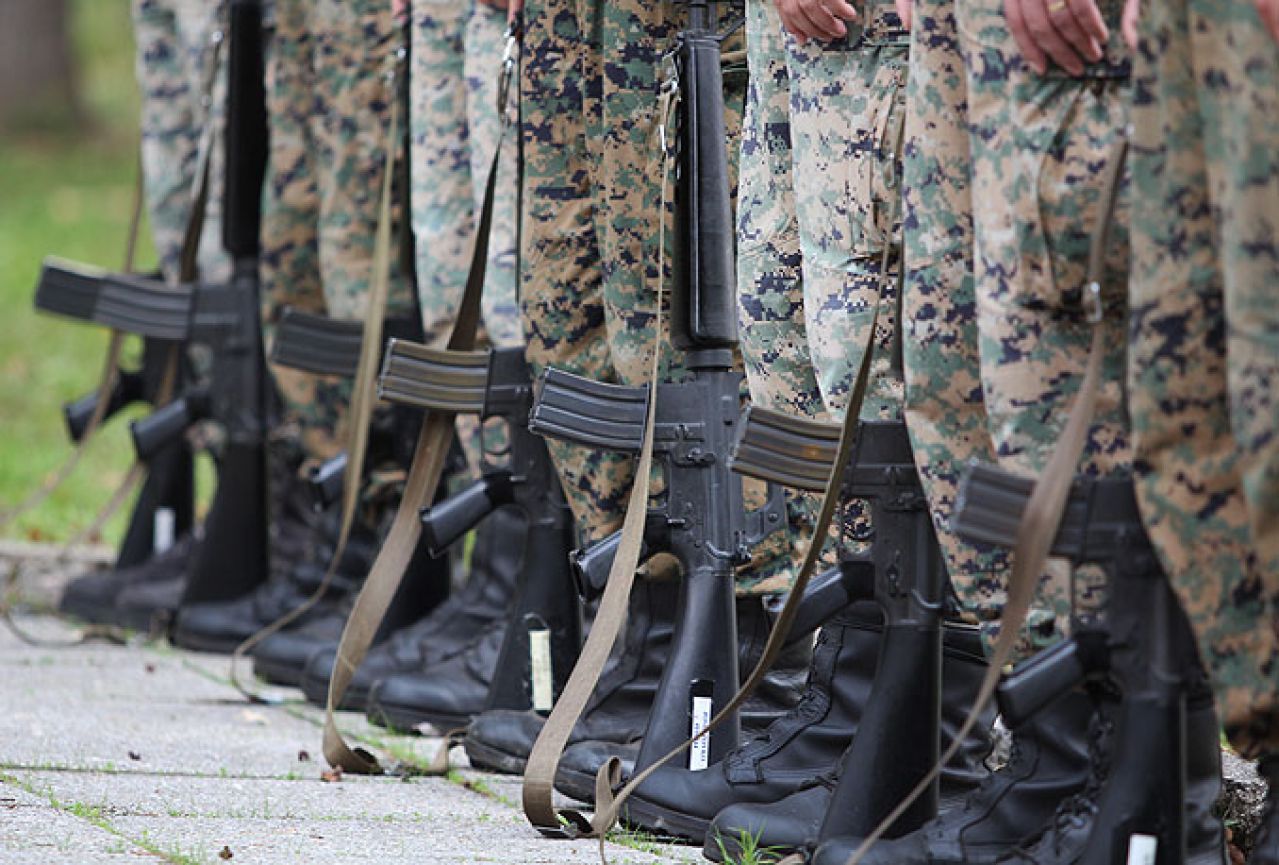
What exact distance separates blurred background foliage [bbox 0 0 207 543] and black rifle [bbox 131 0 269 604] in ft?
6.27

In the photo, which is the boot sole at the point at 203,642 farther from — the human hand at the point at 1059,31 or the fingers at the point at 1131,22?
the fingers at the point at 1131,22

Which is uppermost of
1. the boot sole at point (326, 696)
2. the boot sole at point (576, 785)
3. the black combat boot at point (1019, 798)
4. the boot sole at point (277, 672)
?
the black combat boot at point (1019, 798)

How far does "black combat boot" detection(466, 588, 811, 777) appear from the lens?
3834 mm

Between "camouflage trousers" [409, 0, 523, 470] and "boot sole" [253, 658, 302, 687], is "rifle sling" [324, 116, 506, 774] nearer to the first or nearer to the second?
"camouflage trousers" [409, 0, 523, 470]

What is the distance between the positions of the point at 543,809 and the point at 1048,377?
1.09m

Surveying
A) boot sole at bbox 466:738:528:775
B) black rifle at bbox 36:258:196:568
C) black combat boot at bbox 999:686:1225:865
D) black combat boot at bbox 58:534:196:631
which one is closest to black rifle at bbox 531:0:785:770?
boot sole at bbox 466:738:528:775

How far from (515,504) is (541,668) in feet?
1.25

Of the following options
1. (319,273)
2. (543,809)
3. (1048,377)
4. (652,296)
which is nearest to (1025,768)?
(1048,377)

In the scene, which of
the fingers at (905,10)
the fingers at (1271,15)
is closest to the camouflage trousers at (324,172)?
the fingers at (905,10)

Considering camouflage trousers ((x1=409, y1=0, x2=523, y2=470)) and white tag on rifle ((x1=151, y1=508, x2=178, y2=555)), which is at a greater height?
camouflage trousers ((x1=409, y1=0, x2=523, y2=470))

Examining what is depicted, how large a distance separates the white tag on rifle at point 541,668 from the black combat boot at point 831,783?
0.89m

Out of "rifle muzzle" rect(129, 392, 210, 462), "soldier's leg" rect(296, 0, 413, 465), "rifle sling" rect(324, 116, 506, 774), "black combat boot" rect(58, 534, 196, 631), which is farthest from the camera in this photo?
"black combat boot" rect(58, 534, 196, 631)

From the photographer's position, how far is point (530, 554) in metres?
4.34

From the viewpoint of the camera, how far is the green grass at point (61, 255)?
28.9 ft
